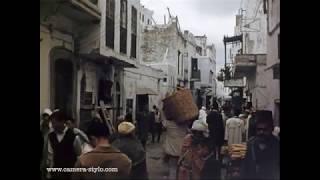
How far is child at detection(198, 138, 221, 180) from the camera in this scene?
4.24m

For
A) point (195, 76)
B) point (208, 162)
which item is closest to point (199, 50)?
point (195, 76)

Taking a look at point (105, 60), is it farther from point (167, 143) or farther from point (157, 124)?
point (167, 143)

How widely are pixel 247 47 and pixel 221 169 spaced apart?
103 cm

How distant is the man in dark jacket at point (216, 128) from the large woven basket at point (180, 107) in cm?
13

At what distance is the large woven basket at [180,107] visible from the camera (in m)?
4.32

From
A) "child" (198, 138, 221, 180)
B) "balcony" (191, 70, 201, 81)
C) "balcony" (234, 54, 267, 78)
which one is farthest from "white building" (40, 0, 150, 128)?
"balcony" (234, 54, 267, 78)

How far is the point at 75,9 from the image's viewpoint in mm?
4266

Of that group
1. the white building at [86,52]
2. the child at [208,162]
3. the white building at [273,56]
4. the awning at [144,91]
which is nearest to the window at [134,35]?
the white building at [86,52]

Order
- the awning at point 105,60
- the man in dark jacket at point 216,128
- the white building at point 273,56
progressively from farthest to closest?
the awning at point 105,60, the man in dark jacket at point 216,128, the white building at point 273,56

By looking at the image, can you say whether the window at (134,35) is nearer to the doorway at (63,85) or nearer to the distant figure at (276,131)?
the doorway at (63,85)
